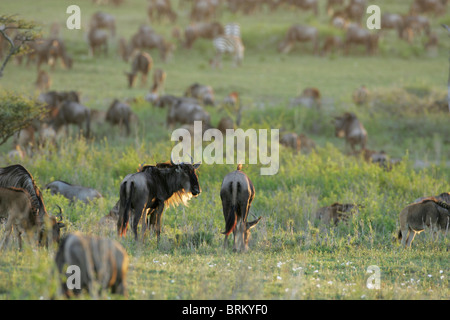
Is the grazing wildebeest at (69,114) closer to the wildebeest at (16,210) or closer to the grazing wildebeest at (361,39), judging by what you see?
the wildebeest at (16,210)

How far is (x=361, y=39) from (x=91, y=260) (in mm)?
27111

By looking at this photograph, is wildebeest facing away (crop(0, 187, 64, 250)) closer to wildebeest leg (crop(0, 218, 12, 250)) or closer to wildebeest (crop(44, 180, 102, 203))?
wildebeest leg (crop(0, 218, 12, 250))

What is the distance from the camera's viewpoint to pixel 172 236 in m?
9.32

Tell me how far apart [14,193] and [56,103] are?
11929 millimetres

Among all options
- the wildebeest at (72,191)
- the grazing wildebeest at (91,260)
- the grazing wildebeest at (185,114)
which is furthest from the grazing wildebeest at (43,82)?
the grazing wildebeest at (91,260)

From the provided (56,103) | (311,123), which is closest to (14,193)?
(56,103)

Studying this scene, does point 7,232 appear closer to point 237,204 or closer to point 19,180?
point 19,180

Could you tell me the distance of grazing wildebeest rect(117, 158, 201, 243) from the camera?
332 inches

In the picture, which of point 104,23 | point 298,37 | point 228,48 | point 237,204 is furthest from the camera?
point 104,23

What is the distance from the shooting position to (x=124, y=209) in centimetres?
837

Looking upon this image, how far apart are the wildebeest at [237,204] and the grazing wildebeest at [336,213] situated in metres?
2.61

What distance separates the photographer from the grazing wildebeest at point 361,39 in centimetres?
3091

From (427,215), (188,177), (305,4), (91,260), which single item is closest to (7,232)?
(91,260)

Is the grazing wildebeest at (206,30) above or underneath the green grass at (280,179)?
above
